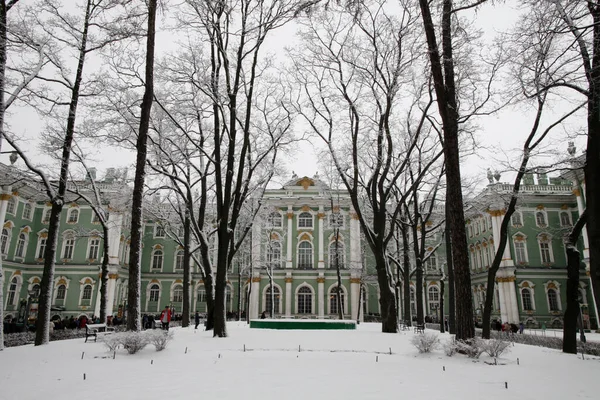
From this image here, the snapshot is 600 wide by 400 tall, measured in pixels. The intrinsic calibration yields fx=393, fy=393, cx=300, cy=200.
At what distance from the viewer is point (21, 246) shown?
32625mm

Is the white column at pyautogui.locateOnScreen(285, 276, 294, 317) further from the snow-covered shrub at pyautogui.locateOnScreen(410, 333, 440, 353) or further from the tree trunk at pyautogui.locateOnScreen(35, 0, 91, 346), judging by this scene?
the snow-covered shrub at pyautogui.locateOnScreen(410, 333, 440, 353)

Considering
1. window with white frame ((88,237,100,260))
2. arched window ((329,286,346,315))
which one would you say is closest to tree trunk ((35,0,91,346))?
window with white frame ((88,237,100,260))

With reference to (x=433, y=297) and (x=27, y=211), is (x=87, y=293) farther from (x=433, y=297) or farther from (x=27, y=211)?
(x=433, y=297)

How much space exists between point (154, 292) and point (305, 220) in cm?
1693

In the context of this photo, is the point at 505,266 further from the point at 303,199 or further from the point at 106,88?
Answer: the point at 106,88

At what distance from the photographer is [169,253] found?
4088 cm

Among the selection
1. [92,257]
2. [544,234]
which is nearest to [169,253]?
[92,257]

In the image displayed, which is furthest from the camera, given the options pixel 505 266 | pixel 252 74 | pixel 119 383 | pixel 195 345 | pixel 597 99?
pixel 505 266

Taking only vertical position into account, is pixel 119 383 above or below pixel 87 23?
below

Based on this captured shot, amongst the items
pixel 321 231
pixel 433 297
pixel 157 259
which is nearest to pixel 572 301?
pixel 321 231

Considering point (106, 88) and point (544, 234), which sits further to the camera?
point (544, 234)

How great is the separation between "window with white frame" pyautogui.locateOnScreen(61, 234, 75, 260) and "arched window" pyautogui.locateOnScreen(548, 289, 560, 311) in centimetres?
4204

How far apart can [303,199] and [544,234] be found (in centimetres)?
2214

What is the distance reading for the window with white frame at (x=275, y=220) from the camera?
3864 cm
